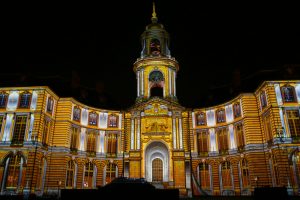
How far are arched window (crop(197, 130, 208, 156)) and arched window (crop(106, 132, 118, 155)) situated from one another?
1442cm

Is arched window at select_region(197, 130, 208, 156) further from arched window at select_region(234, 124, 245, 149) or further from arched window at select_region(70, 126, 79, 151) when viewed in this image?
→ arched window at select_region(70, 126, 79, 151)

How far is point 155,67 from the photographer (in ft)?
153

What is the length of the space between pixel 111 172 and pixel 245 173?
21335 mm

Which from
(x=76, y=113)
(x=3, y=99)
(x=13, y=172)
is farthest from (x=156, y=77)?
(x=13, y=172)

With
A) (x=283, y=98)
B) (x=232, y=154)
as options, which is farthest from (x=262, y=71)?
(x=232, y=154)

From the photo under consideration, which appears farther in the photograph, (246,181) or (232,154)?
(232,154)

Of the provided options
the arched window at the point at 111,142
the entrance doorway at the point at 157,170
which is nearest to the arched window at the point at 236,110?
the entrance doorway at the point at 157,170

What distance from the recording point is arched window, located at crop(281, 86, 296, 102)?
1303 inches

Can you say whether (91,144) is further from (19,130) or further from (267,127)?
(267,127)

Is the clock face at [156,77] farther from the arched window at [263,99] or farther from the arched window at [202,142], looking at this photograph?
the arched window at [263,99]

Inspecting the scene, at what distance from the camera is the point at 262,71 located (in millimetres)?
39562

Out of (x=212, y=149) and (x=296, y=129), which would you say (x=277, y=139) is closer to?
(x=296, y=129)

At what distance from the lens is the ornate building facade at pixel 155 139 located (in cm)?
3244

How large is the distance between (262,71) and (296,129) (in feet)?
36.6
